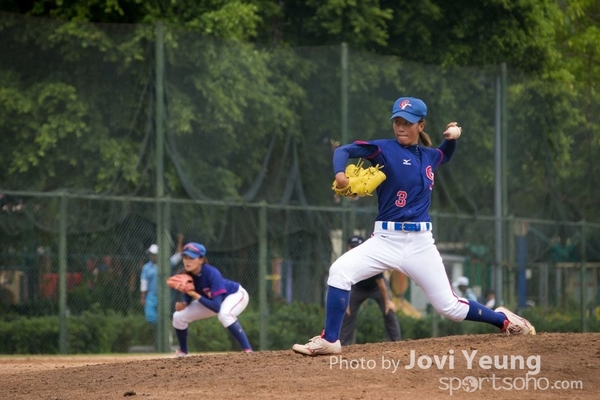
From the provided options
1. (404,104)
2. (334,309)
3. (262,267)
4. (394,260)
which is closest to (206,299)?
(334,309)

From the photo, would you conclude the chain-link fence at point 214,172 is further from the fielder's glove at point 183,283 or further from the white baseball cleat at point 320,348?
the white baseball cleat at point 320,348

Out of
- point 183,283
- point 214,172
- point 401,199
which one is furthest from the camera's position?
point 214,172

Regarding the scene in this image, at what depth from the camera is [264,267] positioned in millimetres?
18531

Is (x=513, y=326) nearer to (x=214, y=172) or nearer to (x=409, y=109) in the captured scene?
(x=409, y=109)

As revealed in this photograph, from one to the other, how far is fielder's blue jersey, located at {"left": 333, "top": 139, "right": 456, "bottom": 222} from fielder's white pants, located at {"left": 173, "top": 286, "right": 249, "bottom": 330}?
433 cm

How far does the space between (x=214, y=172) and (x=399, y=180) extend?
988cm

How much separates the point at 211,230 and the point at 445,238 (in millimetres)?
4854

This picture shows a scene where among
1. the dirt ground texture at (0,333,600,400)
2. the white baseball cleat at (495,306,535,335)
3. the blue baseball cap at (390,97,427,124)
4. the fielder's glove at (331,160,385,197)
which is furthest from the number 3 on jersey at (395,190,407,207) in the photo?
the white baseball cleat at (495,306,535,335)

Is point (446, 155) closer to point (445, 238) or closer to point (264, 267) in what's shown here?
point (264, 267)

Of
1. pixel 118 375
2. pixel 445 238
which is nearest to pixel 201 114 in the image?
pixel 445 238

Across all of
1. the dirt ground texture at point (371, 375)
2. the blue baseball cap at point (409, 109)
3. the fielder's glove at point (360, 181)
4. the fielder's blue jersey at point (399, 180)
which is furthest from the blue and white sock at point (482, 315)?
the blue baseball cap at point (409, 109)

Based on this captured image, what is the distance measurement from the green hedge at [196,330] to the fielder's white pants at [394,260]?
8.77 m

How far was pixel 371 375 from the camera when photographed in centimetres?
791

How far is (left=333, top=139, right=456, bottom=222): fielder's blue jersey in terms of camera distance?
8.75 meters
